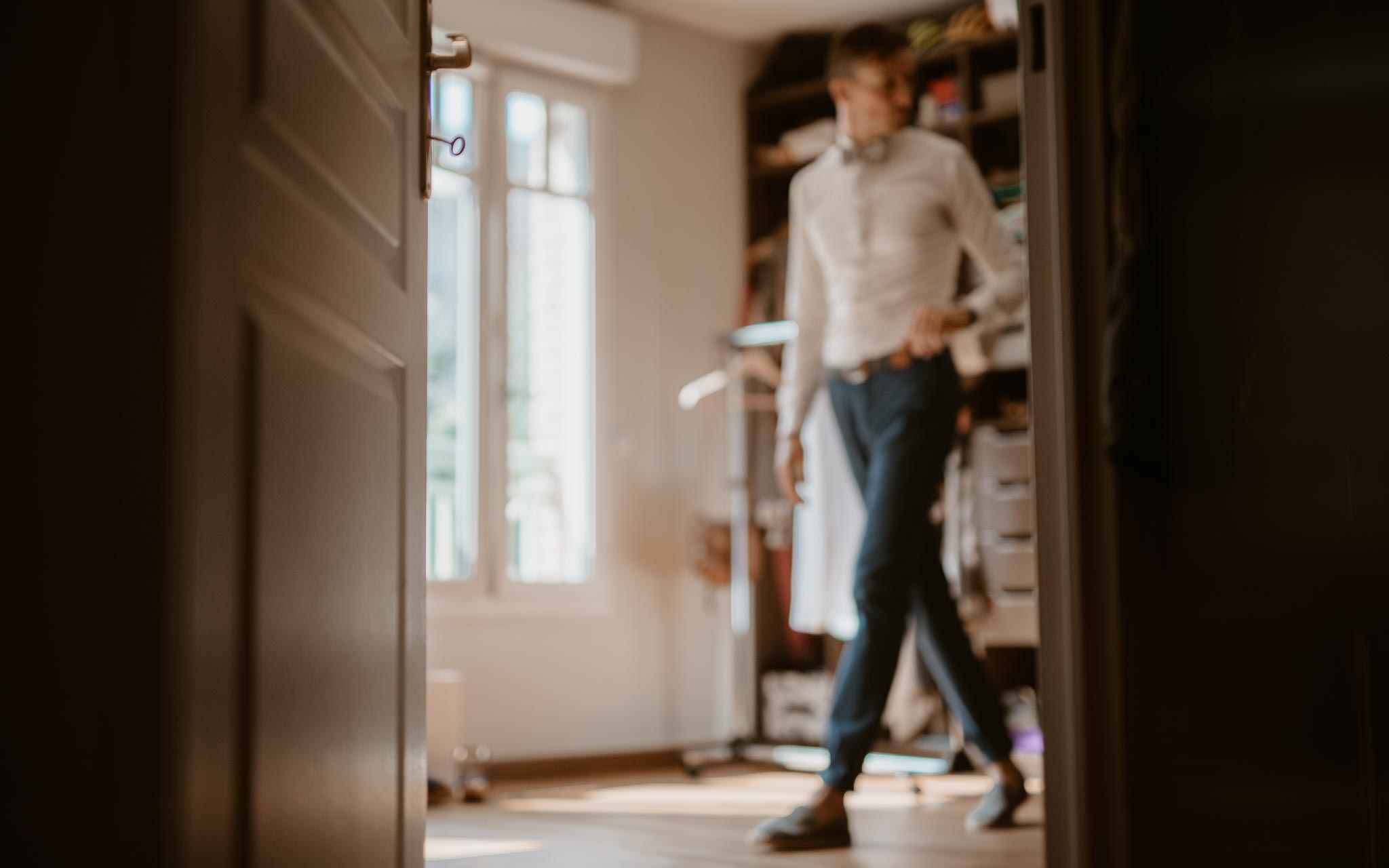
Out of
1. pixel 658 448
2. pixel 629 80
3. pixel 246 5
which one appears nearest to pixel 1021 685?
pixel 658 448

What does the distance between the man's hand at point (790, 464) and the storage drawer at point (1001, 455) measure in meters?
1.18

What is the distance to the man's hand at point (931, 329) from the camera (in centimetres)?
287

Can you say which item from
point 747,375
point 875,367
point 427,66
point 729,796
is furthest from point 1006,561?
point 427,66

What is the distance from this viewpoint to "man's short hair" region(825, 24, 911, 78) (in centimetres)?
293

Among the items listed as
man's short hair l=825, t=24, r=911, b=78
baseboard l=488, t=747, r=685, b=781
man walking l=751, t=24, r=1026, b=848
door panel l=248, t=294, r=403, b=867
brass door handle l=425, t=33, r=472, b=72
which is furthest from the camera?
baseboard l=488, t=747, r=685, b=781

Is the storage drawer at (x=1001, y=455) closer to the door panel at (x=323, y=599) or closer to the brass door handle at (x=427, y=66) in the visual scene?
the brass door handle at (x=427, y=66)

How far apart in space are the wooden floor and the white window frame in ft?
2.00

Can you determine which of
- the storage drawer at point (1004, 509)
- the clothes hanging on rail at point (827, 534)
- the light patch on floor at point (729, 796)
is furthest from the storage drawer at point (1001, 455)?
the light patch on floor at point (729, 796)

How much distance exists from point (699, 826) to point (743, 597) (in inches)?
62.4

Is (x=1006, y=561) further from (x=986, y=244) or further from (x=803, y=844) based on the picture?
(x=803, y=844)

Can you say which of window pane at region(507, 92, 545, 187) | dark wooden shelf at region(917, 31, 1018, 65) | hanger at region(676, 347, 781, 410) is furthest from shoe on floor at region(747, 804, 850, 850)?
dark wooden shelf at region(917, 31, 1018, 65)

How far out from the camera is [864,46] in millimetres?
2936

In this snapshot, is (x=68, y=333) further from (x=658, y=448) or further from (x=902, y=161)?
(x=658, y=448)

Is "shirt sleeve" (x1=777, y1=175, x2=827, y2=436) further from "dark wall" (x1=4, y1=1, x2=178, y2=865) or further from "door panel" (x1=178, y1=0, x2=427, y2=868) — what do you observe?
"dark wall" (x1=4, y1=1, x2=178, y2=865)
